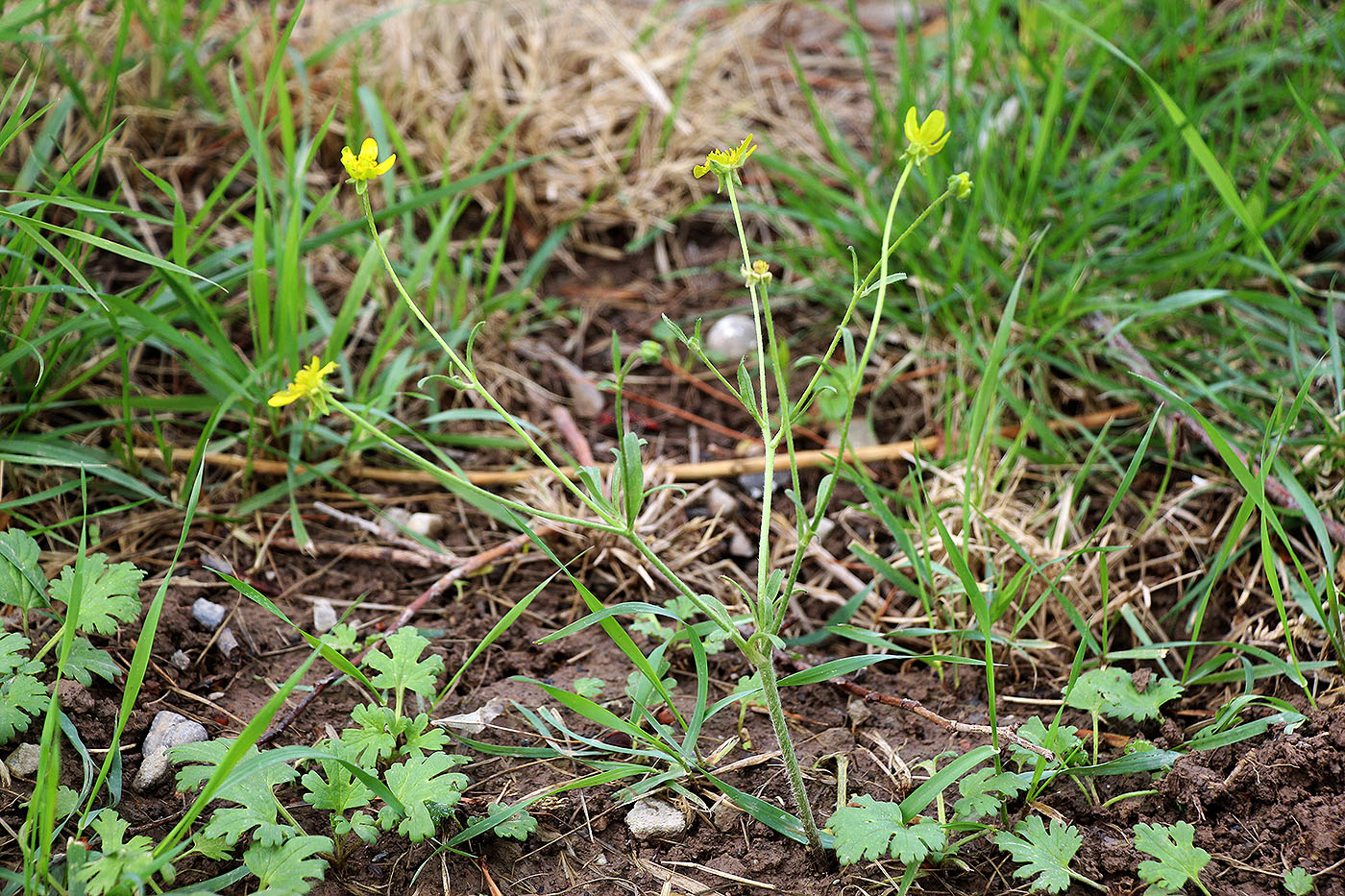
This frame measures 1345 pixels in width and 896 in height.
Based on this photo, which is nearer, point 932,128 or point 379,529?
point 932,128

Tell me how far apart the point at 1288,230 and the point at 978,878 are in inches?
69.7

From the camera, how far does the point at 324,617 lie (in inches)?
70.8

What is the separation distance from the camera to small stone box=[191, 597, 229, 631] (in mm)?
1733

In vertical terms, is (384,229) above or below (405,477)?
above

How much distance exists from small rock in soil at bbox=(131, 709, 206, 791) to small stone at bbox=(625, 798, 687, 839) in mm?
636

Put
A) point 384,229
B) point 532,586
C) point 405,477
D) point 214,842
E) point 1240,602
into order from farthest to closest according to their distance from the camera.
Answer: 1. point 384,229
2. point 405,477
3. point 532,586
4. point 1240,602
5. point 214,842

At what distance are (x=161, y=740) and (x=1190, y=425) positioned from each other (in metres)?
1.89

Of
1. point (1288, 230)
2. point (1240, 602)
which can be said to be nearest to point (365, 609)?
point (1240, 602)

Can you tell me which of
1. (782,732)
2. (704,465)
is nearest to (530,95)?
(704,465)

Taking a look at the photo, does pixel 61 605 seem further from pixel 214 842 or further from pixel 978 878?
pixel 978 878

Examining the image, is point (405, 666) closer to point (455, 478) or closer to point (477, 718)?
point (477, 718)

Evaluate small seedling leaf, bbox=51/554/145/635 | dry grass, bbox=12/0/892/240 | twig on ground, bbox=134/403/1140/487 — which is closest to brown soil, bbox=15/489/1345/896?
small seedling leaf, bbox=51/554/145/635

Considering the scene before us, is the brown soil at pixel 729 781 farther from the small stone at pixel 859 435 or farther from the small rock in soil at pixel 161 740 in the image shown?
the small stone at pixel 859 435

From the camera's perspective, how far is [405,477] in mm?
2096
